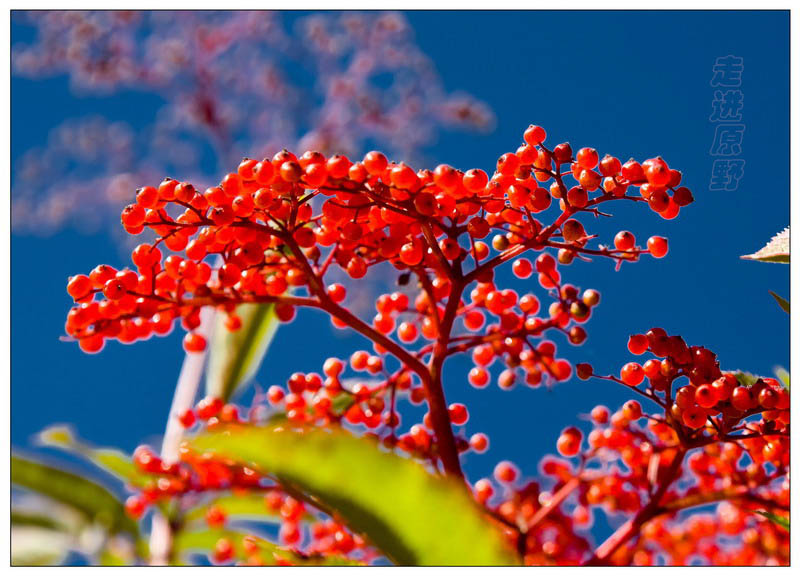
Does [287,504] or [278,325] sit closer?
[287,504]

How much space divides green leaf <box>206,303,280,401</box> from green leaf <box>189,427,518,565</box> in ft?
3.69

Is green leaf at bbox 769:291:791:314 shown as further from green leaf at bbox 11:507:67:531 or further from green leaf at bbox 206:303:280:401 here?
green leaf at bbox 11:507:67:531

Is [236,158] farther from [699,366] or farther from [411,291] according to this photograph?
[699,366]

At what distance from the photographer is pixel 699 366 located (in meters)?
1.13

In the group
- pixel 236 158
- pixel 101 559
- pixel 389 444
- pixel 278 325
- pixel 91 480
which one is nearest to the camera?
pixel 389 444

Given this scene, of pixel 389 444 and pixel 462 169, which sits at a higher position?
pixel 462 169

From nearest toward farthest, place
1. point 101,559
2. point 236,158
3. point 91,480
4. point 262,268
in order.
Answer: point 262,268 → point 101,559 → point 91,480 → point 236,158

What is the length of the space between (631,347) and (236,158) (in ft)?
7.11

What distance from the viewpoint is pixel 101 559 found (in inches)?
57.6

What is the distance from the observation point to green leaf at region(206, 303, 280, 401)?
6.25 feet

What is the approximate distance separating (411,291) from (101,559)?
74cm

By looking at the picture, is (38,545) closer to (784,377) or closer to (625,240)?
(625,240)
